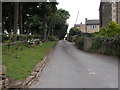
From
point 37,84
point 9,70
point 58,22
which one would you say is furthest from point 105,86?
point 58,22

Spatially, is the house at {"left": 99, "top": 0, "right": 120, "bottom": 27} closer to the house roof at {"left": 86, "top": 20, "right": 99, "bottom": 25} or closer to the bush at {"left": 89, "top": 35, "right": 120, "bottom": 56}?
the bush at {"left": 89, "top": 35, "right": 120, "bottom": 56}

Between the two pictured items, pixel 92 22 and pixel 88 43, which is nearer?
pixel 88 43

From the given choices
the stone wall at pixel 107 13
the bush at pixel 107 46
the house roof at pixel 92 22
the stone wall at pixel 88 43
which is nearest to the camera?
the bush at pixel 107 46

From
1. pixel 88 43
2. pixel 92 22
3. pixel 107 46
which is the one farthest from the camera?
pixel 92 22

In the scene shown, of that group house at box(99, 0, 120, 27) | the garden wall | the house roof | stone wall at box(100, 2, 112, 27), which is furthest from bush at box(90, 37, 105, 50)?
the house roof

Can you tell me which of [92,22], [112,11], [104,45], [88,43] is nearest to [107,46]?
[104,45]

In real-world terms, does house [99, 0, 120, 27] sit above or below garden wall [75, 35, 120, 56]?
above

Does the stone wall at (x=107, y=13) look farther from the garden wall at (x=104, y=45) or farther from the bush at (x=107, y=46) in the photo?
the bush at (x=107, y=46)

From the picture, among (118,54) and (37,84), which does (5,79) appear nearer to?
(37,84)

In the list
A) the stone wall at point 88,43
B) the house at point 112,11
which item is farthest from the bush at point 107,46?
the house at point 112,11

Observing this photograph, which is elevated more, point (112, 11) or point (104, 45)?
point (112, 11)

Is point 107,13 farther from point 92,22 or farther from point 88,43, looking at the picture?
point 92,22

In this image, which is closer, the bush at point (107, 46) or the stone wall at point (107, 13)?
the bush at point (107, 46)

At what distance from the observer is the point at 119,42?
19000 mm
